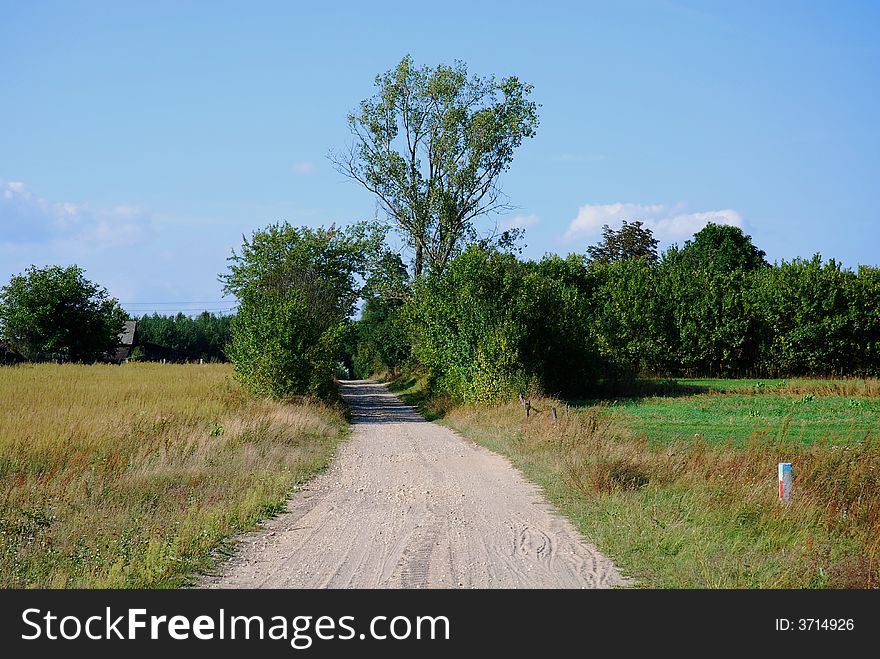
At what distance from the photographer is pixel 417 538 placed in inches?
397

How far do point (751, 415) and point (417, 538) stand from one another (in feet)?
71.7

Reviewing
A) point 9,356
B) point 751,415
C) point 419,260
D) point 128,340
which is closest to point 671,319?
point 419,260

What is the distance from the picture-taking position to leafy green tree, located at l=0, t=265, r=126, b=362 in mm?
60781

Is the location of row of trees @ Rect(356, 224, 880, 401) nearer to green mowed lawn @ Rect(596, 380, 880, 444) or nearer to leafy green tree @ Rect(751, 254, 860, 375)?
leafy green tree @ Rect(751, 254, 860, 375)

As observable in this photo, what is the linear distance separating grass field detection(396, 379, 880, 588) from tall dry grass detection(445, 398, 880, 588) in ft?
0.07

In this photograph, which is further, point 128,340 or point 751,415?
point 128,340

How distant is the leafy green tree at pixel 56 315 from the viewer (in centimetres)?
6078

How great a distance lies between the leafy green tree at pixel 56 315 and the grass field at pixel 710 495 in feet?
155

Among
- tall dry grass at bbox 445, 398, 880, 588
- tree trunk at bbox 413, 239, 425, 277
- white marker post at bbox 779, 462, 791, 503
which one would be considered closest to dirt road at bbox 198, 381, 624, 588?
tall dry grass at bbox 445, 398, 880, 588

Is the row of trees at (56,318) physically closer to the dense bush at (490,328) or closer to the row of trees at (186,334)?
the dense bush at (490,328)

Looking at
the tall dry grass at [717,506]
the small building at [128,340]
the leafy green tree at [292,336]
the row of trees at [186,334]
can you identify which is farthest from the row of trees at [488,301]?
the row of trees at [186,334]

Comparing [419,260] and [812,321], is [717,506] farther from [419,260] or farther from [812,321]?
[812,321]

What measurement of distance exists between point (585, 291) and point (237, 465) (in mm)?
45233
